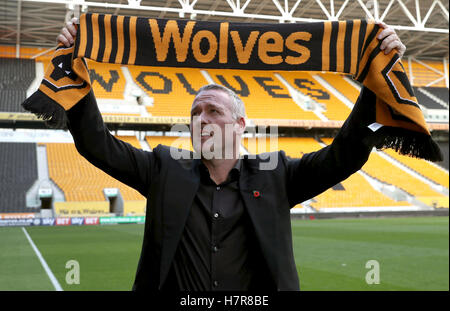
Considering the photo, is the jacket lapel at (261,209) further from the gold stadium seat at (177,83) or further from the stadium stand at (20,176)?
the stadium stand at (20,176)

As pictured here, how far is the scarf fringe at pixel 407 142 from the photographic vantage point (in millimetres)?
1948

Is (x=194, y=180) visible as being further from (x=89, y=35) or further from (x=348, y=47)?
(x=348, y=47)

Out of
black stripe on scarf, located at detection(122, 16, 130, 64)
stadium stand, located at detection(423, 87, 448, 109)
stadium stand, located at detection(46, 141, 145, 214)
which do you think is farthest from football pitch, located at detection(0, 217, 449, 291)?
stadium stand, located at detection(423, 87, 448, 109)

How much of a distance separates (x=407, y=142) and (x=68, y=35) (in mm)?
1546

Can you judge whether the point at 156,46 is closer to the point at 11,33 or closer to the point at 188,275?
the point at 188,275

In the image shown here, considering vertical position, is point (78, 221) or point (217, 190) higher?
point (217, 190)

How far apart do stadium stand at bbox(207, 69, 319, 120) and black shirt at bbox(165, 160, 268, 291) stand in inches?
68.9

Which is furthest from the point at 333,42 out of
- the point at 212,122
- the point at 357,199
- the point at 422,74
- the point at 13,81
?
the point at 357,199

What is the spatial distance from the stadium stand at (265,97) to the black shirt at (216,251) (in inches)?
68.9

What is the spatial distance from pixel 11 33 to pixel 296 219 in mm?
17555

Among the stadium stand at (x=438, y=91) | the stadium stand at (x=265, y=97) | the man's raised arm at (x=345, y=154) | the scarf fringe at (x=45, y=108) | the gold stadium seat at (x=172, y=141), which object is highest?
the stadium stand at (x=438, y=91)

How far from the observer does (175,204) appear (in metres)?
1.88

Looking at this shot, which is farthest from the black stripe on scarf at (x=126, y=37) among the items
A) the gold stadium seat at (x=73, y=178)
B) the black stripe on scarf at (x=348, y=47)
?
the gold stadium seat at (x=73, y=178)
